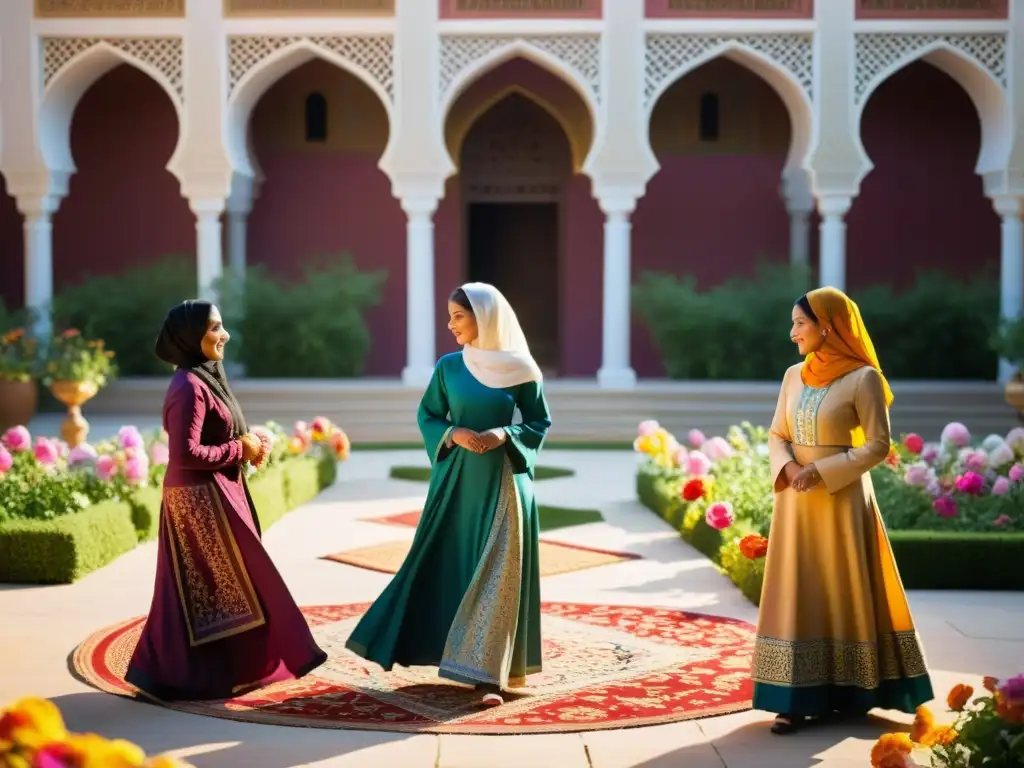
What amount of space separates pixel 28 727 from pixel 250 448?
10.9ft

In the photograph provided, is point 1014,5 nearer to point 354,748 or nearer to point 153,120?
point 153,120

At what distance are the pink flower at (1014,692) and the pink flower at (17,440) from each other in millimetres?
6623

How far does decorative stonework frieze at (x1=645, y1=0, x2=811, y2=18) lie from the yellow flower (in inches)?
570

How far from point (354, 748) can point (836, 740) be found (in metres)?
1.46

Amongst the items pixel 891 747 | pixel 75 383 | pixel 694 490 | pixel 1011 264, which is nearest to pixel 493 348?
pixel 891 747

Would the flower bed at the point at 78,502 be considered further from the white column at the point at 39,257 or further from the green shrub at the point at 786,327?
the green shrub at the point at 786,327

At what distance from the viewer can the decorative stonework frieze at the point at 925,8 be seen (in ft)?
50.9

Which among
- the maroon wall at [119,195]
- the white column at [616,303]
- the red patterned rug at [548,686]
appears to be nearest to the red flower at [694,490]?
the red patterned rug at [548,686]

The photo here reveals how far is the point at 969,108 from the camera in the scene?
1845cm

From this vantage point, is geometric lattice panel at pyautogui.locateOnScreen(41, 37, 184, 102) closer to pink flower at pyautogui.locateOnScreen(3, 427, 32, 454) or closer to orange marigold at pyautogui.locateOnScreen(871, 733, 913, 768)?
pink flower at pyautogui.locateOnScreen(3, 427, 32, 454)

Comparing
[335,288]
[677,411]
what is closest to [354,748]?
[677,411]

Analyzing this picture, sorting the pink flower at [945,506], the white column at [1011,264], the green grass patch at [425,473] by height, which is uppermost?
the white column at [1011,264]

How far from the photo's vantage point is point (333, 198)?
1873 cm

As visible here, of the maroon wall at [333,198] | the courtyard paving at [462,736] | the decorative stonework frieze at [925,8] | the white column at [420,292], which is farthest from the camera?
the maroon wall at [333,198]
